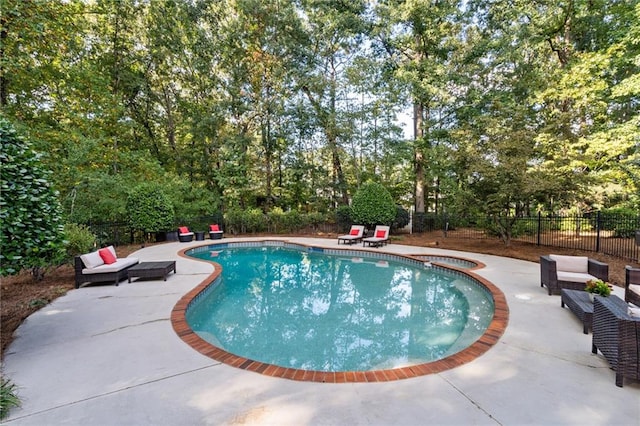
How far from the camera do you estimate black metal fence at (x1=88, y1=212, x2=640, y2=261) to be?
8836 mm

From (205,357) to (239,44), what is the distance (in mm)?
17925

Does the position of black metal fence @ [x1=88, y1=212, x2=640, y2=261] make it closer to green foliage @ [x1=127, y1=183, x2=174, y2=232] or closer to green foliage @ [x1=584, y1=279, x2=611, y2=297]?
green foliage @ [x1=127, y1=183, x2=174, y2=232]

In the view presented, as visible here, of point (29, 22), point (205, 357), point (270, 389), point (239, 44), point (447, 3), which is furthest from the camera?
point (239, 44)

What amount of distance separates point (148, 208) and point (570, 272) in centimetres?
1379

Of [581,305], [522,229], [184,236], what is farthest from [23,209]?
[522,229]

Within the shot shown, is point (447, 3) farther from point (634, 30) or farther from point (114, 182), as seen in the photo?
point (114, 182)

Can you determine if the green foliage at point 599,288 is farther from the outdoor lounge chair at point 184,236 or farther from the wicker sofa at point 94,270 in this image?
the outdoor lounge chair at point 184,236

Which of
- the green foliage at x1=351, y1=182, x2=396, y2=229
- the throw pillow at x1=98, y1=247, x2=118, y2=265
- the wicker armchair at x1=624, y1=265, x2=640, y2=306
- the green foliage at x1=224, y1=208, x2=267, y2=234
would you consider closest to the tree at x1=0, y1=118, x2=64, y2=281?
the throw pillow at x1=98, y1=247, x2=118, y2=265

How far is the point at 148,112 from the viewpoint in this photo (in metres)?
18.7

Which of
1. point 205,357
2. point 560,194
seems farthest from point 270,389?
point 560,194

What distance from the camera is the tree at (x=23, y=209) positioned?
2840mm

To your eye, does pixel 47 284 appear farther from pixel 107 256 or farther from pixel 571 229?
pixel 571 229

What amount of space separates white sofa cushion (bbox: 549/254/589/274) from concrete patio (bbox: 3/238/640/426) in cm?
187

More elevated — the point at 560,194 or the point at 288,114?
the point at 288,114
